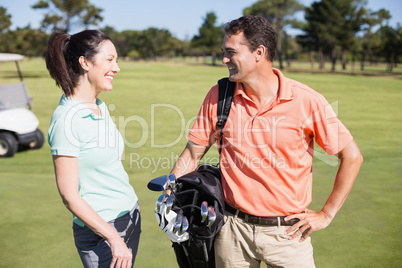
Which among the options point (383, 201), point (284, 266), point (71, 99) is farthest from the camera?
point (383, 201)

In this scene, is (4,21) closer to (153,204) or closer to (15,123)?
(15,123)

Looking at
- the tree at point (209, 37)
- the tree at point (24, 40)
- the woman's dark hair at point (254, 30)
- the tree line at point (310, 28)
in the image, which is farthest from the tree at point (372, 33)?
the woman's dark hair at point (254, 30)

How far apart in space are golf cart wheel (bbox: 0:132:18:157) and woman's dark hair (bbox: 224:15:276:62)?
24.2ft

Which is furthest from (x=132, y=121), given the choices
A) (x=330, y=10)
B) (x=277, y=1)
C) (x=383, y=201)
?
(x=277, y=1)

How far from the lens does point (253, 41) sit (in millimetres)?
2514

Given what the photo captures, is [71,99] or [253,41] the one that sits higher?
[253,41]

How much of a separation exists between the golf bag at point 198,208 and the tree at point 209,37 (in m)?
76.6

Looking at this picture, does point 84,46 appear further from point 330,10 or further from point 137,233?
point 330,10

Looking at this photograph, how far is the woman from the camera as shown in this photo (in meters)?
2.11

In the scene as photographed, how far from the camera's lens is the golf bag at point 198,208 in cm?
240

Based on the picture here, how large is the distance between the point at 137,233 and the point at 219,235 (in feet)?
1.67

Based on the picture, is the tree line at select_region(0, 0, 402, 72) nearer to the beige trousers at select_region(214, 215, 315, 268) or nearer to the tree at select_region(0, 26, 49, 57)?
the tree at select_region(0, 26, 49, 57)

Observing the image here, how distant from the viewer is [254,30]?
251 centimetres

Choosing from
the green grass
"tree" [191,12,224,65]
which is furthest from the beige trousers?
"tree" [191,12,224,65]
